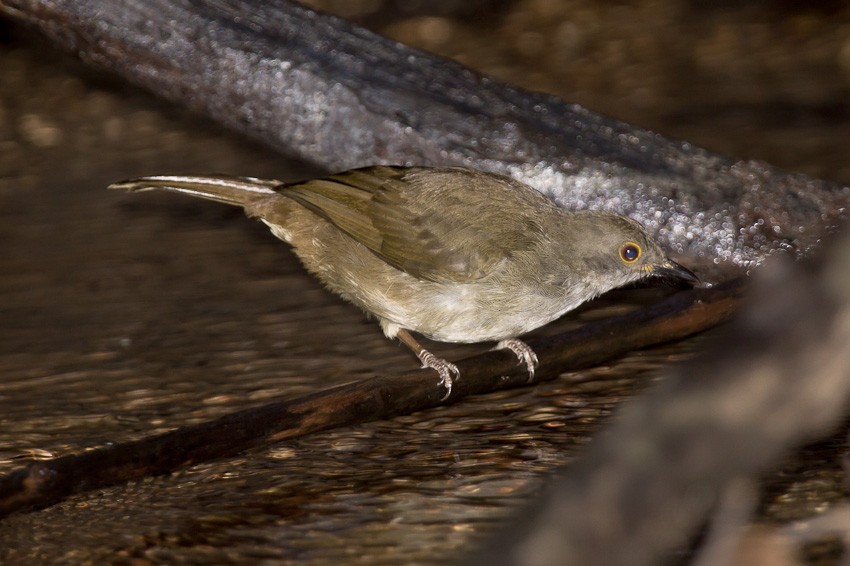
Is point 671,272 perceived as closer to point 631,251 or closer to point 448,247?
point 631,251

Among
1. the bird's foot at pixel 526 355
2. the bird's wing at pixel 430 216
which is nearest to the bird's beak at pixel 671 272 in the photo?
the bird's wing at pixel 430 216

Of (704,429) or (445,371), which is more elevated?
(704,429)

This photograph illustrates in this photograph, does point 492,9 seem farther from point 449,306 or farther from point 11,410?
point 11,410

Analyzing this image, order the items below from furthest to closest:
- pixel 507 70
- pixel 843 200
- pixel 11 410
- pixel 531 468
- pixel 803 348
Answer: pixel 507 70
pixel 843 200
pixel 11 410
pixel 531 468
pixel 803 348

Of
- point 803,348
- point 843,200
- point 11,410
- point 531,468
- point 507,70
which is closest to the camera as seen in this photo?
point 803,348

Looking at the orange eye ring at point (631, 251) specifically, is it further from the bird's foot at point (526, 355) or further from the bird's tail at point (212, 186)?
the bird's tail at point (212, 186)

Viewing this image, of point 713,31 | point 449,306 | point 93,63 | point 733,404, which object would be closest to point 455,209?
point 449,306

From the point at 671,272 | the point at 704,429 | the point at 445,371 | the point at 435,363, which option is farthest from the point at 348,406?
the point at 704,429
